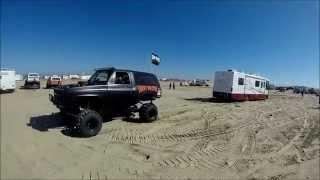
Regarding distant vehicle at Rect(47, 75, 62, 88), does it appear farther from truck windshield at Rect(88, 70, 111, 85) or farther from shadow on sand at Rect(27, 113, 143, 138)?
truck windshield at Rect(88, 70, 111, 85)

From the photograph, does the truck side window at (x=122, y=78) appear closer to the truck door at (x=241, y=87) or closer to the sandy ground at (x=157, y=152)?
the sandy ground at (x=157, y=152)

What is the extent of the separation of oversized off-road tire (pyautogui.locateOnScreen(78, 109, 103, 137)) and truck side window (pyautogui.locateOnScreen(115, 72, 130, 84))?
1.99 metres

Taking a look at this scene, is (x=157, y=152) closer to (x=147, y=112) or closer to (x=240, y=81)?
(x=147, y=112)

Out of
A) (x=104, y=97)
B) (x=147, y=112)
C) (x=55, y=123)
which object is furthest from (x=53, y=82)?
(x=104, y=97)

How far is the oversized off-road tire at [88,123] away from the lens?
29.3ft

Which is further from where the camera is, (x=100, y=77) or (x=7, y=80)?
(x=7, y=80)

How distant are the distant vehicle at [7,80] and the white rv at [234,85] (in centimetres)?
2036

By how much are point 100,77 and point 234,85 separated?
15728mm

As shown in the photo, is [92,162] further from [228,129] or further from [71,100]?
[228,129]

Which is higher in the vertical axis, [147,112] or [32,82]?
[32,82]

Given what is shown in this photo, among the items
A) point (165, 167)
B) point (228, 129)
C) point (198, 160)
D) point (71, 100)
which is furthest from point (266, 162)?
point (71, 100)

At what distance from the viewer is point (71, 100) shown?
9.22 meters

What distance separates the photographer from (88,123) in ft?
30.1

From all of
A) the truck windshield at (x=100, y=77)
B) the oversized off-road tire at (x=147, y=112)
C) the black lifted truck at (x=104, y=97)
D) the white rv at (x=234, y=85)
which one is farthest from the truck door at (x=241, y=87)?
the truck windshield at (x=100, y=77)
